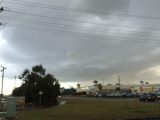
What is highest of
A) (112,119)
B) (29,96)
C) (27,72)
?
(27,72)

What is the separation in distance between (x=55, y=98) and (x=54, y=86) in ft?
10.9

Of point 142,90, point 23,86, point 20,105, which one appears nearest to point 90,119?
point 20,105

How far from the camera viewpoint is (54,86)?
97125 millimetres

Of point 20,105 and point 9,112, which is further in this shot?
point 20,105

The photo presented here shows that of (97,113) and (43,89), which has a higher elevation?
(43,89)

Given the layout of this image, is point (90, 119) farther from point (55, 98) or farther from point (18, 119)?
point (55, 98)

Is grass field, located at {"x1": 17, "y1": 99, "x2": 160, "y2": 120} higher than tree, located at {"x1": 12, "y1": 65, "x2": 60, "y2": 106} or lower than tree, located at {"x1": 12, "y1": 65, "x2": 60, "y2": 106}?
lower

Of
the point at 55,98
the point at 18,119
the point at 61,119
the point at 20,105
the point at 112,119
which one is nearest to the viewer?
the point at 112,119

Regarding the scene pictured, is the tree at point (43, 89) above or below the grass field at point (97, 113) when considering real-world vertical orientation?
above

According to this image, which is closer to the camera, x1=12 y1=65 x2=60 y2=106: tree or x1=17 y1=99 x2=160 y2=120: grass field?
x1=17 y1=99 x2=160 y2=120: grass field

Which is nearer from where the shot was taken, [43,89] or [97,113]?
[97,113]

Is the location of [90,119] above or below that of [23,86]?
below

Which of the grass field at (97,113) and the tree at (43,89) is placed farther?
the tree at (43,89)

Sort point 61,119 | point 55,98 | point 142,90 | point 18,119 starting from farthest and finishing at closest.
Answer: point 142,90 → point 55,98 → point 18,119 → point 61,119
